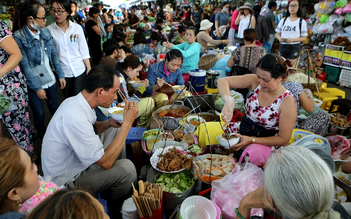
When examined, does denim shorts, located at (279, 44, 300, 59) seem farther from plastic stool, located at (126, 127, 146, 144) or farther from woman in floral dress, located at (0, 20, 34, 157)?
woman in floral dress, located at (0, 20, 34, 157)

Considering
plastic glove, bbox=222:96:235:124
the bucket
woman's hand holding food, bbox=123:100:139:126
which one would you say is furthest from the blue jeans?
plastic glove, bbox=222:96:235:124

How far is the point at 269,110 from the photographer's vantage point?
6.84 feet

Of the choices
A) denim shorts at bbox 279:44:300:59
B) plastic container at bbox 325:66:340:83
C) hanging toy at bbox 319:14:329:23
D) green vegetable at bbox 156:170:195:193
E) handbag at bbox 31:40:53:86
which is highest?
hanging toy at bbox 319:14:329:23

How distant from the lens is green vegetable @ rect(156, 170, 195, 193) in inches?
68.8

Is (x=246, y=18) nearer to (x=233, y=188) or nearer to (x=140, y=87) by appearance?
(x=140, y=87)

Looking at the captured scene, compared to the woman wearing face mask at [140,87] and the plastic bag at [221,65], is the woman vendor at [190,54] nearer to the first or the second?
the plastic bag at [221,65]

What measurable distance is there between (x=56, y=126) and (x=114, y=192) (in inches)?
31.4

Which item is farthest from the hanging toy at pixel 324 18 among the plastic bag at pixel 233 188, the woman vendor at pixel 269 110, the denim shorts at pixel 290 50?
the plastic bag at pixel 233 188

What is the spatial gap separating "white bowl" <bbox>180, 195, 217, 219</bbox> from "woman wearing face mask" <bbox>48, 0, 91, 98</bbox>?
2517 millimetres

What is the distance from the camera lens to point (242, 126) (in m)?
2.38

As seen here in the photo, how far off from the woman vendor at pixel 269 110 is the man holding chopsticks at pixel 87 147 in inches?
42.6

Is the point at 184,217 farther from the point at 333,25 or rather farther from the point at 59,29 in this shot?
the point at 333,25

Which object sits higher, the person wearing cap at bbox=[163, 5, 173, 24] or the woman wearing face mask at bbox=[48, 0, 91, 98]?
the person wearing cap at bbox=[163, 5, 173, 24]

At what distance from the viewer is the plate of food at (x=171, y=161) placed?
188cm
